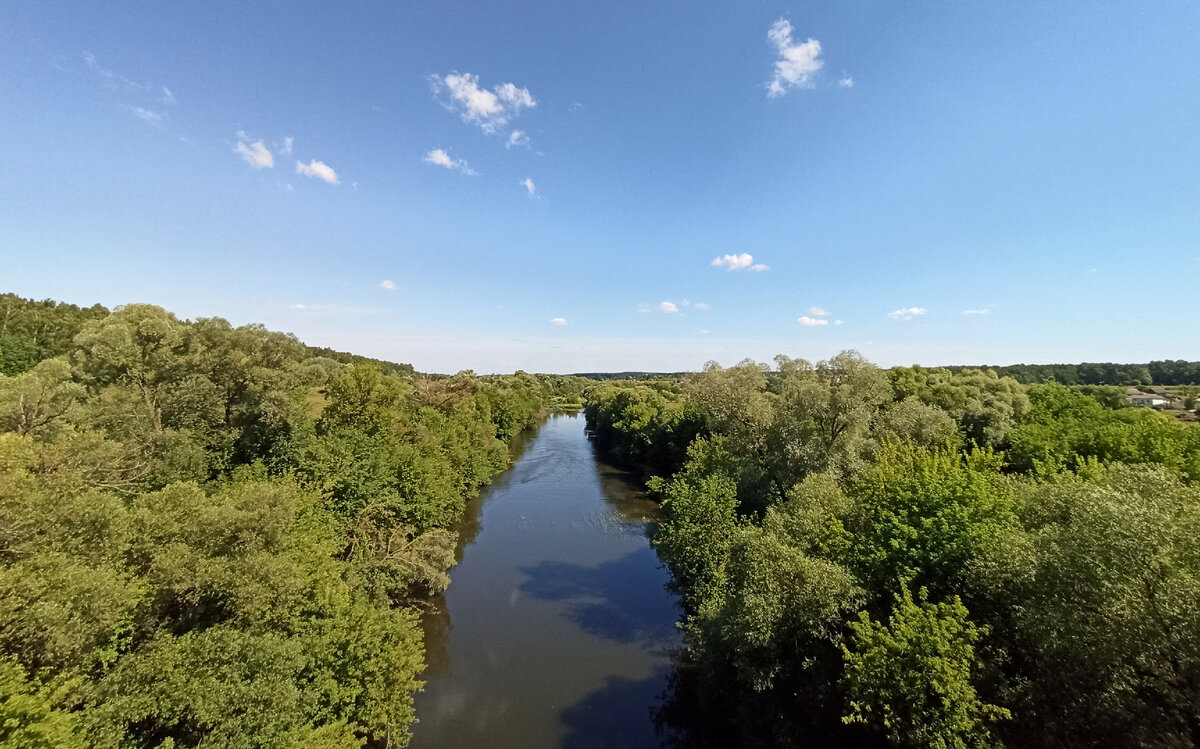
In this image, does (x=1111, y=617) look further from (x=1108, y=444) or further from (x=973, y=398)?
(x=973, y=398)

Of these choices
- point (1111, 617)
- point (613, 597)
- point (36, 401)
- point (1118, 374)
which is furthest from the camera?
point (1118, 374)

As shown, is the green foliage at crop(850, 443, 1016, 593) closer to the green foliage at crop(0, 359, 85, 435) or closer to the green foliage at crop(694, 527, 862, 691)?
the green foliage at crop(694, 527, 862, 691)

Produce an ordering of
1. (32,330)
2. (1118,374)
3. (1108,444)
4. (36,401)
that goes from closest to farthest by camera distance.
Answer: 1. (1108,444)
2. (36,401)
3. (32,330)
4. (1118,374)

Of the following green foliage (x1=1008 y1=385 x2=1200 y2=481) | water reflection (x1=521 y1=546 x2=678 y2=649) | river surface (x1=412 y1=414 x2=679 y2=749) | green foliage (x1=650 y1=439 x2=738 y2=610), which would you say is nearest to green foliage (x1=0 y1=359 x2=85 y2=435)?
river surface (x1=412 y1=414 x2=679 y2=749)

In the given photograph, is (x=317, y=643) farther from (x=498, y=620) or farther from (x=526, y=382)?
(x=526, y=382)

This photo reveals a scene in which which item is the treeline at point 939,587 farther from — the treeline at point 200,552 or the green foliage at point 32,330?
the green foliage at point 32,330

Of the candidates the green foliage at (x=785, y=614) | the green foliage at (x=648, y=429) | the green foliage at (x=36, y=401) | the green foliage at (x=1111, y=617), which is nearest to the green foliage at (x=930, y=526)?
the green foliage at (x=785, y=614)

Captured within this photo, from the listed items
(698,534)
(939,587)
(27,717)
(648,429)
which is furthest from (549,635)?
(648,429)
